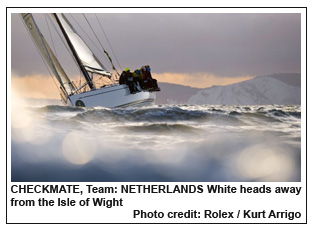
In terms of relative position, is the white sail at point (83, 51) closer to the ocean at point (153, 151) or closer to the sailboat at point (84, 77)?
the sailboat at point (84, 77)

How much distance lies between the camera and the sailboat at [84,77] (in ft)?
66.4

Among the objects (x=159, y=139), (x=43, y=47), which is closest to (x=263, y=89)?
(x=43, y=47)

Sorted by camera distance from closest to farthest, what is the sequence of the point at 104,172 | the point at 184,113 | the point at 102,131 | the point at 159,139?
the point at 104,172, the point at 159,139, the point at 102,131, the point at 184,113

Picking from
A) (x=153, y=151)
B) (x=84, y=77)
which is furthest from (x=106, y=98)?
(x=153, y=151)

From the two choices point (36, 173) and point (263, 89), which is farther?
point (263, 89)

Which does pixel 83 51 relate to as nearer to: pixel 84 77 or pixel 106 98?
pixel 84 77

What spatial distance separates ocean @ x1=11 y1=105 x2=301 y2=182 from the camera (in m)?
7.69

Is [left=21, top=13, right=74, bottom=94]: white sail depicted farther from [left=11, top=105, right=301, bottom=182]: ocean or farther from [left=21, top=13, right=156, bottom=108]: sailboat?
[left=11, top=105, right=301, bottom=182]: ocean

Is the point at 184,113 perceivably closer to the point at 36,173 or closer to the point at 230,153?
the point at 230,153

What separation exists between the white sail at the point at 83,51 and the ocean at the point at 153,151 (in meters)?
11.7

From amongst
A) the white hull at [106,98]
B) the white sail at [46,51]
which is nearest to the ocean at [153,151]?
the white hull at [106,98]

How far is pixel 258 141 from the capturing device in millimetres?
10008
